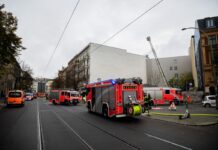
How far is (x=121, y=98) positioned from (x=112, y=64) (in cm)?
4588

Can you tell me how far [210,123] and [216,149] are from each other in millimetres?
4902

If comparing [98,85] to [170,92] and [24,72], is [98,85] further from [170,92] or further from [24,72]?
[24,72]

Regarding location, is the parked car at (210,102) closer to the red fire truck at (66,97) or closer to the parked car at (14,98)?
the red fire truck at (66,97)

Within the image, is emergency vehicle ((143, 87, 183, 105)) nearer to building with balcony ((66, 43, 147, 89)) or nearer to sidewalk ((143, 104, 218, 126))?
sidewalk ((143, 104, 218, 126))

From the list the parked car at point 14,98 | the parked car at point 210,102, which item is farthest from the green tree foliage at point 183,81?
the parked car at point 14,98

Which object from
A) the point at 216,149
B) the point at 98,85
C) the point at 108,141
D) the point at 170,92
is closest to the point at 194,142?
the point at 216,149

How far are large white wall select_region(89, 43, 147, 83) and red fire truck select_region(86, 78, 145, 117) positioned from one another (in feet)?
129

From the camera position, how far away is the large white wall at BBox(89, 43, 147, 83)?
53.0 meters

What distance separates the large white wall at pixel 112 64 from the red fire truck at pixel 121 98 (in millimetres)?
39200

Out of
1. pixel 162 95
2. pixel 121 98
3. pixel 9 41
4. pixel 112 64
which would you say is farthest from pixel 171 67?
pixel 9 41

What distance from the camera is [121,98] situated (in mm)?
11547

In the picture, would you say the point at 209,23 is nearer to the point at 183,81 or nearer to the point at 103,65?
the point at 183,81

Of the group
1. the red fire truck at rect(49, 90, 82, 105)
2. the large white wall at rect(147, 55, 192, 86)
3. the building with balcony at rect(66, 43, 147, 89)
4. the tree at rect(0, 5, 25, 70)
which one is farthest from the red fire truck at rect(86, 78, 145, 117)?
the large white wall at rect(147, 55, 192, 86)

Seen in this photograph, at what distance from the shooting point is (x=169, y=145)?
19.6 feet
